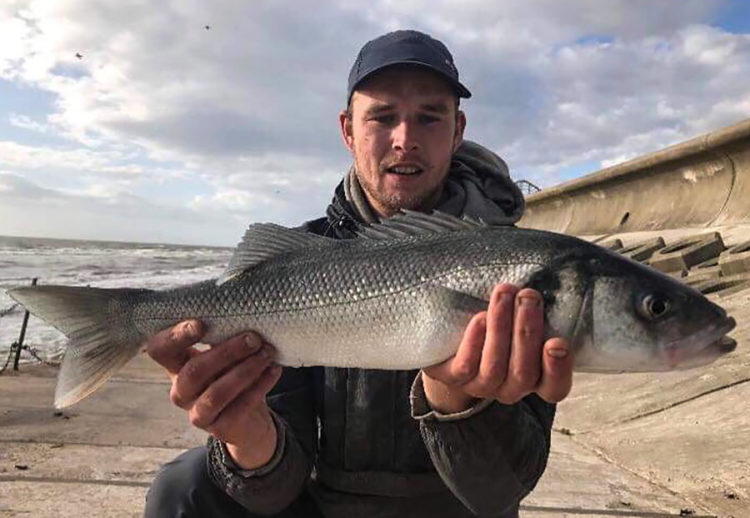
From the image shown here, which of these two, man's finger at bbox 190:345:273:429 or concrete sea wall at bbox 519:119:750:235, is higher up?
concrete sea wall at bbox 519:119:750:235

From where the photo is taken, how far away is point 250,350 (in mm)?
2529

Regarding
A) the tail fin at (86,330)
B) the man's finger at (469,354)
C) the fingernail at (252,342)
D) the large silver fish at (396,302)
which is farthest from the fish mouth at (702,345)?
the tail fin at (86,330)

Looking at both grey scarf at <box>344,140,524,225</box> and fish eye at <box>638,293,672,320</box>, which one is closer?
fish eye at <box>638,293,672,320</box>

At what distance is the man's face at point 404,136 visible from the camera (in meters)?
3.22

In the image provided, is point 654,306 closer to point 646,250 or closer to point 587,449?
point 587,449

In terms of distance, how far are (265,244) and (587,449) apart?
3.19m

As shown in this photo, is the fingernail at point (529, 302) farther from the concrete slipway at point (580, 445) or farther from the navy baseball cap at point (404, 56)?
the concrete slipway at point (580, 445)

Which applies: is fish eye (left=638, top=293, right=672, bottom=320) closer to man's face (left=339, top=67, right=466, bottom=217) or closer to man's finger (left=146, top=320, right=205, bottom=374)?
man's face (left=339, top=67, right=466, bottom=217)

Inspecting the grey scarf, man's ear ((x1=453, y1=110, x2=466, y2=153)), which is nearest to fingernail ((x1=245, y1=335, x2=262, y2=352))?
the grey scarf

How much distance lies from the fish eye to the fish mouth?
99 mm

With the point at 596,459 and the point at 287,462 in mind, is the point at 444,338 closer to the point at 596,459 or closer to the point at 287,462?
the point at 287,462

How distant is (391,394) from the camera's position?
2932 mm

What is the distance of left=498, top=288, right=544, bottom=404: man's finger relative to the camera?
2133mm

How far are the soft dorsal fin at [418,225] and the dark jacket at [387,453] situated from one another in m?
0.61
